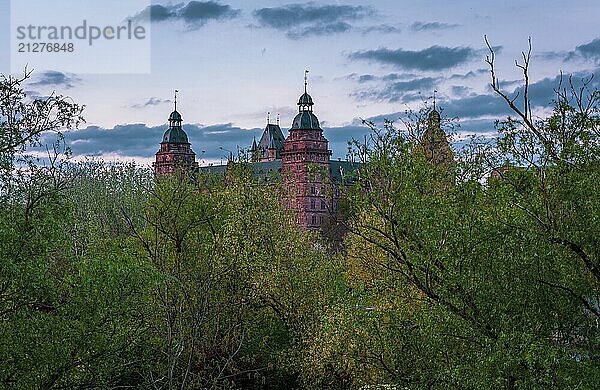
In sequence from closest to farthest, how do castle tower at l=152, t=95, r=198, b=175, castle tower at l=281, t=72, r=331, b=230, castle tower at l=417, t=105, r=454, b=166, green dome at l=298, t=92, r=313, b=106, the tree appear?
1. the tree
2. castle tower at l=417, t=105, r=454, b=166
3. castle tower at l=281, t=72, r=331, b=230
4. green dome at l=298, t=92, r=313, b=106
5. castle tower at l=152, t=95, r=198, b=175

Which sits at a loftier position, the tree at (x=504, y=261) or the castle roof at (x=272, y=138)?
the castle roof at (x=272, y=138)

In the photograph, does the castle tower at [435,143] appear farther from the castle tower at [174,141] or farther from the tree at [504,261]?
the castle tower at [174,141]

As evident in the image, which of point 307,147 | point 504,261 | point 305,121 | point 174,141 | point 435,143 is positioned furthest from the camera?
point 174,141

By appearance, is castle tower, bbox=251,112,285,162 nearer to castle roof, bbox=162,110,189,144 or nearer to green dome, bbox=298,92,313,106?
castle roof, bbox=162,110,189,144

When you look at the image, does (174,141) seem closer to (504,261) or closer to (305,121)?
(305,121)

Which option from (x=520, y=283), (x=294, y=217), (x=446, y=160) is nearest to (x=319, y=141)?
(x=294, y=217)

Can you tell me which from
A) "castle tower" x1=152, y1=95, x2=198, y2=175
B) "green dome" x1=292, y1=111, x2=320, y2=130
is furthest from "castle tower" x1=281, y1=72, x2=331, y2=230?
"castle tower" x1=152, y1=95, x2=198, y2=175

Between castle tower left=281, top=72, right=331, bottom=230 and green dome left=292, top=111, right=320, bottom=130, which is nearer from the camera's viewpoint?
castle tower left=281, top=72, right=331, bottom=230

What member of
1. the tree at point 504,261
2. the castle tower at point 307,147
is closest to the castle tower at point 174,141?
the castle tower at point 307,147

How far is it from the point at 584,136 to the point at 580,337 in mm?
3979

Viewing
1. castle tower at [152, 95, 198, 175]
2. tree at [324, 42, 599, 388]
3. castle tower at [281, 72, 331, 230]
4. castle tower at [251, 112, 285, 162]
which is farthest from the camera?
castle tower at [251, 112, 285, 162]

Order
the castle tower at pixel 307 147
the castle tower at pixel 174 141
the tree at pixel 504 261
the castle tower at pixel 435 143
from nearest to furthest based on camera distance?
the tree at pixel 504 261
the castle tower at pixel 435 143
the castle tower at pixel 307 147
the castle tower at pixel 174 141

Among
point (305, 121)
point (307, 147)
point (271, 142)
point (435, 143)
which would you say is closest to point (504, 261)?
point (435, 143)

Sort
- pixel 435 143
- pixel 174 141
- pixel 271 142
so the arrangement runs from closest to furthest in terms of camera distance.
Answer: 1. pixel 435 143
2. pixel 174 141
3. pixel 271 142
